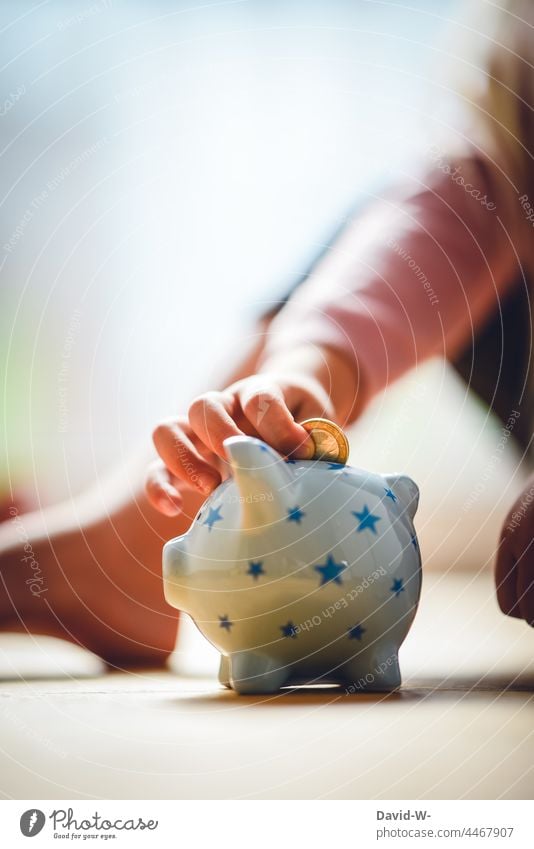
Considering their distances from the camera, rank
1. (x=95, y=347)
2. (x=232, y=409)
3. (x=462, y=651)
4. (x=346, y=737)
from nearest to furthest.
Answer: (x=346, y=737) < (x=232, y=409) < (x=462, y=651) < (x=95, y=347)

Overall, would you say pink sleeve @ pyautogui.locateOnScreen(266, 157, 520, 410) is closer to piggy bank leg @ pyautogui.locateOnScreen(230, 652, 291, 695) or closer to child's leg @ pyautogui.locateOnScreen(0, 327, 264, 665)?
child's leg @ pyautogui.locateOnScreen(0, 327, 264, 665)

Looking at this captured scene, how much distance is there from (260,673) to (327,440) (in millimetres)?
107

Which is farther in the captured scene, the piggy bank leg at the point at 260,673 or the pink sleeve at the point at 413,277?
the pink sleeve at the point at 413,277

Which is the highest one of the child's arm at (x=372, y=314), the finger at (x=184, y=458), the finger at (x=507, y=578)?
the child's arm at (x=372, y=314)

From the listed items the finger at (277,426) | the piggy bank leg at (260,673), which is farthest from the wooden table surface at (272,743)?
the finger at (277,426)

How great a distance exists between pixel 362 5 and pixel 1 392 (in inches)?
13.6

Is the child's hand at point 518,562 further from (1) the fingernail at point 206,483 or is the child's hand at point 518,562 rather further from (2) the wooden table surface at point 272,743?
(1) the fingernail at point 206,483

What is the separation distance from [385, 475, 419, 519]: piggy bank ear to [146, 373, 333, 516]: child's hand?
0.14 ft

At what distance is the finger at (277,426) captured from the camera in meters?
0.42

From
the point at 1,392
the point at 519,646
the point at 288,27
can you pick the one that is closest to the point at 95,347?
the point at 1,392

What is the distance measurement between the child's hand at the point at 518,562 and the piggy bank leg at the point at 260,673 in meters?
0.15

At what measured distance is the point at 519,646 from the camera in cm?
54

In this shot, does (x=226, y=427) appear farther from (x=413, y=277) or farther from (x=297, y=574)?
(x=413, y=277)

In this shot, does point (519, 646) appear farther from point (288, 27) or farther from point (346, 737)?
point (288, 27)
